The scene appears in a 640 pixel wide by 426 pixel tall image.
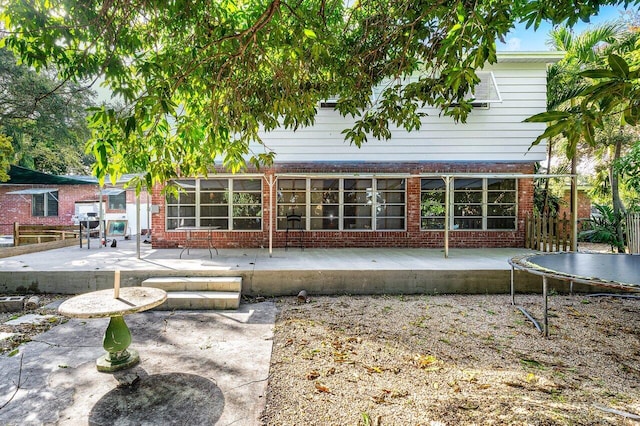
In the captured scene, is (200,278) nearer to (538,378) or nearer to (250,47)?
(250,47)

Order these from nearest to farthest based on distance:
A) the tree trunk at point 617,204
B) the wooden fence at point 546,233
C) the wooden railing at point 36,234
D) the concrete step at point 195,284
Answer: the concrete step at point 195,284 → the wooden fence at point 546,233 → the tree trunk at point 617,204 → the wooden railing at point 36,234

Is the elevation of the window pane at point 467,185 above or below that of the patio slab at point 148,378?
above

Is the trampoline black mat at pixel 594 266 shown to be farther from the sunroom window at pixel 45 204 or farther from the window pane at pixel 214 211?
the sunroom window at pixel 45 204

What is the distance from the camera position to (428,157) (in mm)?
9047

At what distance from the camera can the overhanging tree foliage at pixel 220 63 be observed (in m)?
2.85

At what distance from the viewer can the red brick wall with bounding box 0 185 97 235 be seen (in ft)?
55.6

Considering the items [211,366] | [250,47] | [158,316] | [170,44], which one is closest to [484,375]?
[211,366]

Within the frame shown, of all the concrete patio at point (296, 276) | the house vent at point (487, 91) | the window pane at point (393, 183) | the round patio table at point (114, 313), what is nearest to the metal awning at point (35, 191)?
the concrete patio at point (296, 276)

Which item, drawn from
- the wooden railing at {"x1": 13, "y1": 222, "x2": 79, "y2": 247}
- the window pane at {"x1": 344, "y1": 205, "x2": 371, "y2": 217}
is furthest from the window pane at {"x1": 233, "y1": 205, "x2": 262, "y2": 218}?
the wooden railing at {"x1": 13, "y1": 222, "x2": 79, "y2": 247}

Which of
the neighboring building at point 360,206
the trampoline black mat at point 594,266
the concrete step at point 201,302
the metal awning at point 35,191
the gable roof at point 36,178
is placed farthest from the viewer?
the metal awning at point 35,191

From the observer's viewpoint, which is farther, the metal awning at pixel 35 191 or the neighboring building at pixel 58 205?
the neighboring building at pixel 58 205

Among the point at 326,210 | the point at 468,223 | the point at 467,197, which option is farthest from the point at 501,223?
the point at 326,210

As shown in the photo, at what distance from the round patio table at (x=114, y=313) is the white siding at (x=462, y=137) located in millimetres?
6062

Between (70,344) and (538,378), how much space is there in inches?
206
